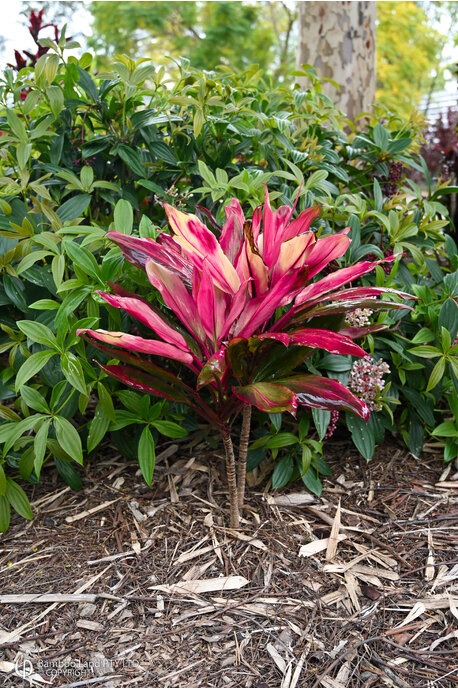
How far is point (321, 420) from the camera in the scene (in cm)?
166

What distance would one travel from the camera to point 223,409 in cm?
147

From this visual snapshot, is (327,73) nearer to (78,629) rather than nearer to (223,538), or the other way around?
(223,538)

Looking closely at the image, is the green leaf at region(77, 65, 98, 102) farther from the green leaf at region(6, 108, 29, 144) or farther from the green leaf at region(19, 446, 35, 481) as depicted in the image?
the green leaf at region(19, 446, 35, 481)

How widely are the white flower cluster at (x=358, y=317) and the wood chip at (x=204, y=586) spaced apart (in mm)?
776

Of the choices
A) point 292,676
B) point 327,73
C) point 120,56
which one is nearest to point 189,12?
point 327,73

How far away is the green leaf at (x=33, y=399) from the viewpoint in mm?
1508

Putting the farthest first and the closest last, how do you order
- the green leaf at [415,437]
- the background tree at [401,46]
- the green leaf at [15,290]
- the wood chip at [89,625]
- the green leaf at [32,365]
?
1. the background tree at [401,46]
2. the green leaf at [415,437]
3. the green leaf at [15,290]
4. the green leaf at [32,365]
5. the wood chip at [89,625]

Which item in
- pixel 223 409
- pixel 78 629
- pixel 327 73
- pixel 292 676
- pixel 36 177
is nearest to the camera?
pixel 292 676

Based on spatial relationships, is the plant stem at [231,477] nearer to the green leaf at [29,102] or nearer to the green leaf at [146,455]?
the green leaf at [146,455]

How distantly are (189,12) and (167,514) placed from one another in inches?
491

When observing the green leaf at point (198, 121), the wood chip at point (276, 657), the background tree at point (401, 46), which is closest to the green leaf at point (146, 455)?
the wood chip at point (276, 657)

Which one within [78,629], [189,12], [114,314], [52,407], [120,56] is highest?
[189,12]

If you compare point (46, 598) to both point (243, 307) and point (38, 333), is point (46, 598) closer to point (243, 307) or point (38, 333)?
point (38, 333)

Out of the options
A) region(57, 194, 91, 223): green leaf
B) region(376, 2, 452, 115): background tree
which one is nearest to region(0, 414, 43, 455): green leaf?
region(57, 194, 91, 223): green leaf
